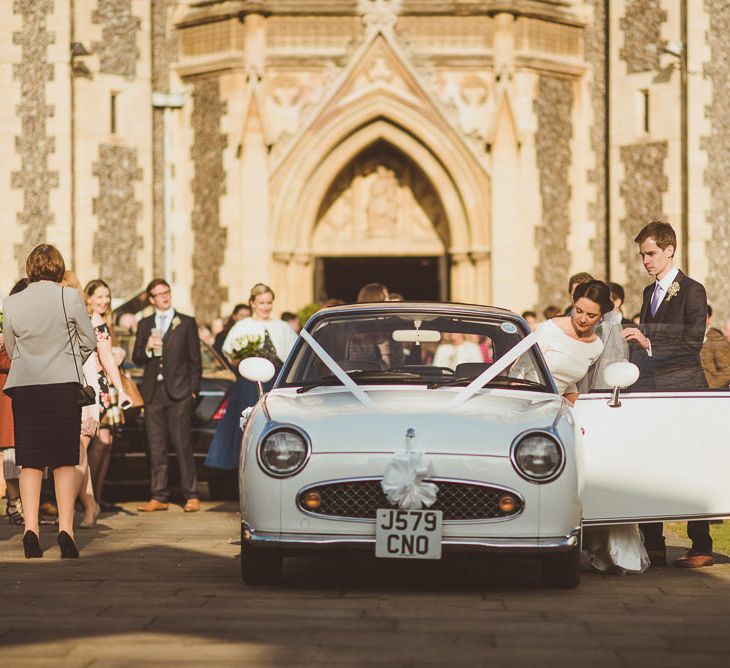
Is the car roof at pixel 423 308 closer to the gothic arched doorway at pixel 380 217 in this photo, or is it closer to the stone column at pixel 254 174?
the stone column at pixel 254 174

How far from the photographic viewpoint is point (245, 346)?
1234cm

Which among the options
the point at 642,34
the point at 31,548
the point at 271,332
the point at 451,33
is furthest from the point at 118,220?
the point at 31,548

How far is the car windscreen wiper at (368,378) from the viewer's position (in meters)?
8.07

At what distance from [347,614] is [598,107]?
1886 centimetres

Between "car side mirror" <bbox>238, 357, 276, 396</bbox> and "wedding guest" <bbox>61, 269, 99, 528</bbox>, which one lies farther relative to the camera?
"wedding guest" <bbox>61, 269, 99, 528</bbox>

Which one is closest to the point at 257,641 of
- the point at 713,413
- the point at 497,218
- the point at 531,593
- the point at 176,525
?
the point at 531,593

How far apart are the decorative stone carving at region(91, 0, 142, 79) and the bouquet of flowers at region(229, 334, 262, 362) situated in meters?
12.3

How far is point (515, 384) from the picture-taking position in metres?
8.09

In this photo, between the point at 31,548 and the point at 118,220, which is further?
the point at 118,220

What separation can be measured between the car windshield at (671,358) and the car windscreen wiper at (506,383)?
35 centimetres

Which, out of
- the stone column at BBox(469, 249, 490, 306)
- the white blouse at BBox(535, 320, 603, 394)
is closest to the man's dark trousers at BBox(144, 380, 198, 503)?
the white blouse at BBox(535, 320, 603, 394)

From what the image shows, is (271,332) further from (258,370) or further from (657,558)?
(657,558)

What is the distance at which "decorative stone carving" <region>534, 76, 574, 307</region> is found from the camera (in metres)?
23.8

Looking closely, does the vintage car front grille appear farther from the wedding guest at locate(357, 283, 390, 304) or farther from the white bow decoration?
the wedding guest at locate(357, 283, 390, 304)
